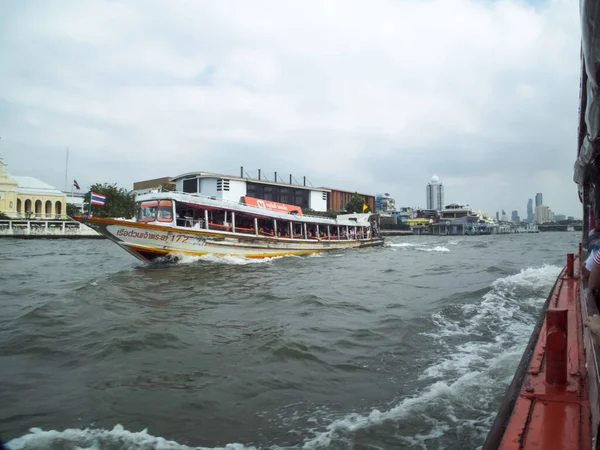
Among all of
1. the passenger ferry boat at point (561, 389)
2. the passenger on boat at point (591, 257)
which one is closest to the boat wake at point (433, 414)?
the passenger ferry boat at point (561, 389)

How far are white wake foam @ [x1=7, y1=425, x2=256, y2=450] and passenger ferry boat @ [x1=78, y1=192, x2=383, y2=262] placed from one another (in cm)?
1120

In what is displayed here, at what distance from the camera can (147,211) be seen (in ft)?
50.4

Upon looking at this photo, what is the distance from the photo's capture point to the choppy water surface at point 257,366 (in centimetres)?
328

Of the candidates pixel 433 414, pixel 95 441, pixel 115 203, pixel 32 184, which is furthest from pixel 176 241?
pixel 32 184

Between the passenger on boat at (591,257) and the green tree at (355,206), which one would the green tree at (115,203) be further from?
the passenger on boat at (591,257)

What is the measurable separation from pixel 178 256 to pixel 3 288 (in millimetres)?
5407

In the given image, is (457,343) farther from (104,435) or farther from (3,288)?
(3,288)

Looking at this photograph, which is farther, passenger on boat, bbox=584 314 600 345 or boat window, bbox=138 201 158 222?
boat window, bbox=138 201 158 222

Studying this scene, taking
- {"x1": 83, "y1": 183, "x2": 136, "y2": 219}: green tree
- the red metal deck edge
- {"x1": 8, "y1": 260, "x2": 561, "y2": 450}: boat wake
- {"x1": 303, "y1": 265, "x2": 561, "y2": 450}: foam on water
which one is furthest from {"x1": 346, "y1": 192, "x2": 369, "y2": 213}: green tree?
the red metal deck edge

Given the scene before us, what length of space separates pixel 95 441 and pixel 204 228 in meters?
12.8

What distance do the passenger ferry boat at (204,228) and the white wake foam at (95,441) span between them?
11.2 m

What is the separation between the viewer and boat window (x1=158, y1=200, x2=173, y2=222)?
585 inches

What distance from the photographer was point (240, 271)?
1335 cm

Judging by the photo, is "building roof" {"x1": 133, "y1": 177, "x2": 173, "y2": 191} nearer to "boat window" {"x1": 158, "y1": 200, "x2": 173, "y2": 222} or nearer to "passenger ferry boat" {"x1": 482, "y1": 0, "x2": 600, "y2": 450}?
"boat window" {"x1": 158, "y1": 200, "x2": 173, "y2": 222}
